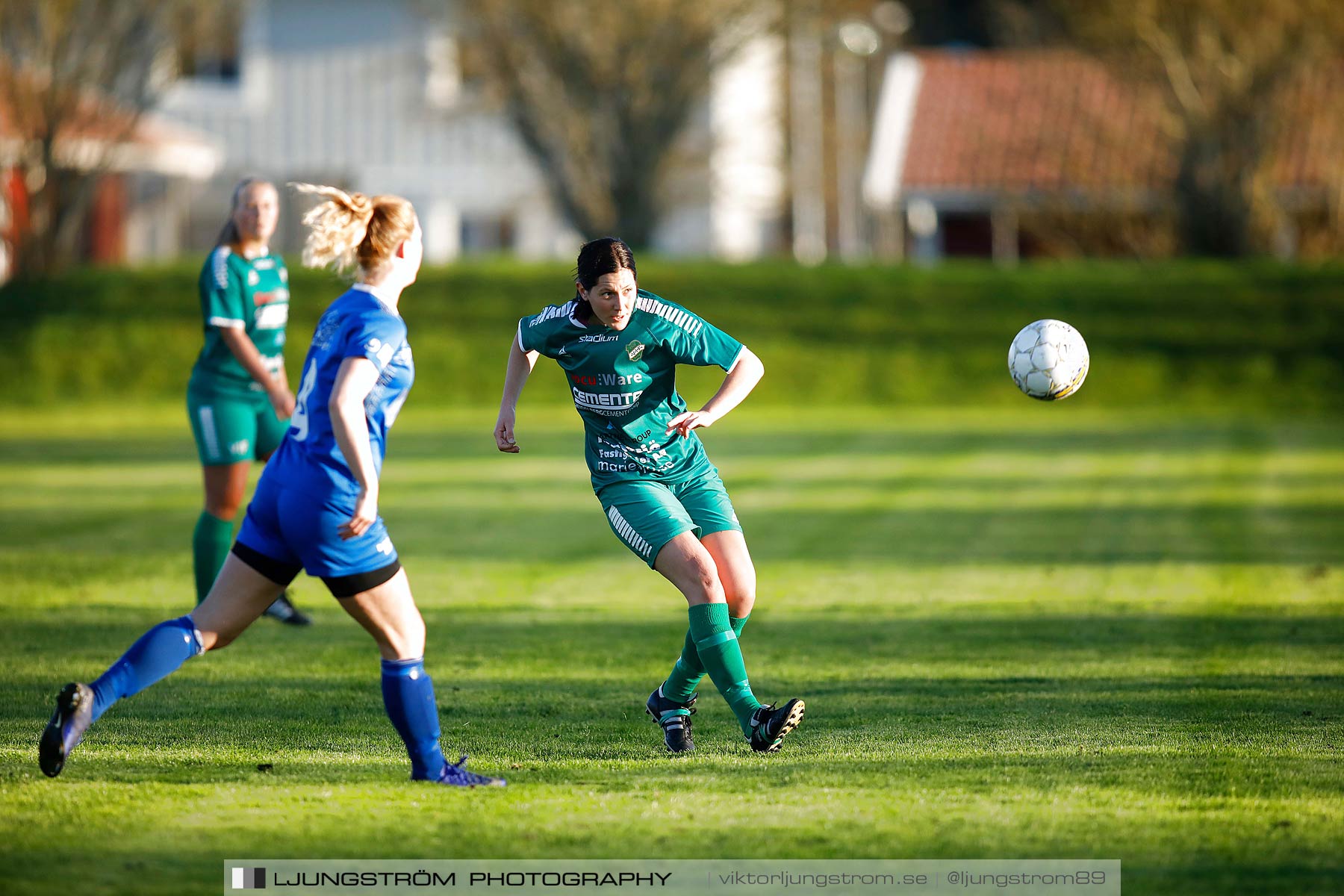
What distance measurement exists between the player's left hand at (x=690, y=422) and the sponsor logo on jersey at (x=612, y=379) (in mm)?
226

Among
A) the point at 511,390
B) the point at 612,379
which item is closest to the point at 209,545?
the point at 511,390

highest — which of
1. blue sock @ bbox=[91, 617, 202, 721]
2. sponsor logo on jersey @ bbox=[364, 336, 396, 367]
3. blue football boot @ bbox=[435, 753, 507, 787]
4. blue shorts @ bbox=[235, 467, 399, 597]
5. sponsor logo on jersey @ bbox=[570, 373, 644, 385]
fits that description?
sponsor logo on jersey @ bbox=[364, 336, 396, 367]

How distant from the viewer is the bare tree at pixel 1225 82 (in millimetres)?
26094

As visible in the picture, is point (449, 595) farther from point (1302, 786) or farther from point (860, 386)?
point (860, 386)

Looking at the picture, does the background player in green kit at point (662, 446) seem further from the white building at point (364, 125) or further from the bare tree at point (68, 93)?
the white building at point (364, 125)

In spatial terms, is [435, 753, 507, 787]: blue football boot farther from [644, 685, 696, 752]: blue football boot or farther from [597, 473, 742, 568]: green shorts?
[597, 473, 742, 568]: green shorts

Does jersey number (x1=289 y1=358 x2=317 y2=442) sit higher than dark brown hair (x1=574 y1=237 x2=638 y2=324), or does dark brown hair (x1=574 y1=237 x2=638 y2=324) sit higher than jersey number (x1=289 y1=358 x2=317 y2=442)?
dark brown hair (x1=574 y1=237 x2=638 y2=324)

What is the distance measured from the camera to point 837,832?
4.85 metres

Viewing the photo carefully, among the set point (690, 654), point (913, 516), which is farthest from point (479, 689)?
point (913, 516)

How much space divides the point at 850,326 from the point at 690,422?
64.9ft

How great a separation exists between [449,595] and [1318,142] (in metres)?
23.7

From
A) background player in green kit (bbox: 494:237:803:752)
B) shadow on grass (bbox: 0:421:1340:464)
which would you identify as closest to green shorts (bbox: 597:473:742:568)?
background player in green kit (bbox: 494:237:803:752)

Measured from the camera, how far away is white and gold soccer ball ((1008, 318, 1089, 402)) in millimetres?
8086

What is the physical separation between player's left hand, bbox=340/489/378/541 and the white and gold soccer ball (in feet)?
13.7
